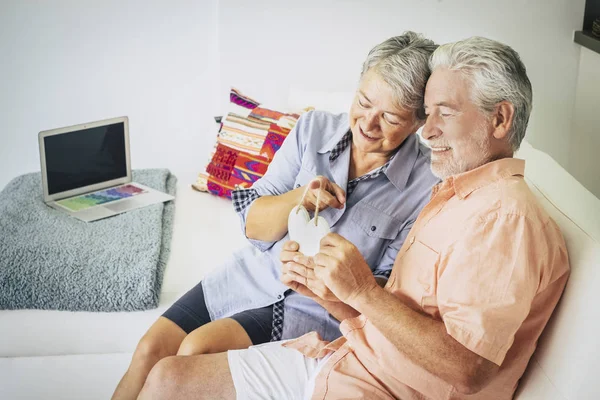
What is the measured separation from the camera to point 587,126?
3203 millimetres

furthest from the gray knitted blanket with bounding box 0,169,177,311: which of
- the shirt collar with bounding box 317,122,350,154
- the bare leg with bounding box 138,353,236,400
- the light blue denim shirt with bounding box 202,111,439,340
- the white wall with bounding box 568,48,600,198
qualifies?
the white wall with bounding box 568,48,600,198

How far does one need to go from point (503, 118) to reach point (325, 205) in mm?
458

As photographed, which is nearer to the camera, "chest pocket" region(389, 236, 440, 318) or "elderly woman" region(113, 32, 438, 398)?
"chest pocket" region(389, 236, 440, 318)

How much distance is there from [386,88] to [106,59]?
86.5 inches

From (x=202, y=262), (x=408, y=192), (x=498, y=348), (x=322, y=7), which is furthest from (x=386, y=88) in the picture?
(x=322, y=7)

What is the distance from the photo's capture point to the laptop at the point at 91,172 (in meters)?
2.63

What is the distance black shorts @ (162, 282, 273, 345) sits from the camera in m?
1.79

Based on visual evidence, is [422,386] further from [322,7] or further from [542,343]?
[322,7]

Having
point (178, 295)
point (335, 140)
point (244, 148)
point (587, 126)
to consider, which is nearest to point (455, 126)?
point (335, 140)

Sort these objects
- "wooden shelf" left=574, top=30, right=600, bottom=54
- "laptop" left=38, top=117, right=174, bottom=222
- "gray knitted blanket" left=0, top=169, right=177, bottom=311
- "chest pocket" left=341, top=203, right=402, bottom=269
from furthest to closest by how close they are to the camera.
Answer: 1. "wooden shelf" left=574, top=30, right=600, bottom=54
2. "laptop" left=38, top=117, right=174, bottom=222
3. "gray knitted blanket" left=0, top=169, right=177, bottom=311
4. "chest pocket" left=341, top=203, right=402, bottom=269

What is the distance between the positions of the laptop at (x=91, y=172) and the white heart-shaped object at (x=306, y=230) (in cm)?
121

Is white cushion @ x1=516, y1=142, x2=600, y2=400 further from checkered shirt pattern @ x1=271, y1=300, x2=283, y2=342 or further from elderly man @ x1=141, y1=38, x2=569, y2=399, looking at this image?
checkered shirt pattern @ x1=271, y1=300, x2=283, y2=342

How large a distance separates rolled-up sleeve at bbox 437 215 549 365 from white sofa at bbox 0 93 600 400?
0.11 m

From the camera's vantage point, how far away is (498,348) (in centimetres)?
123
